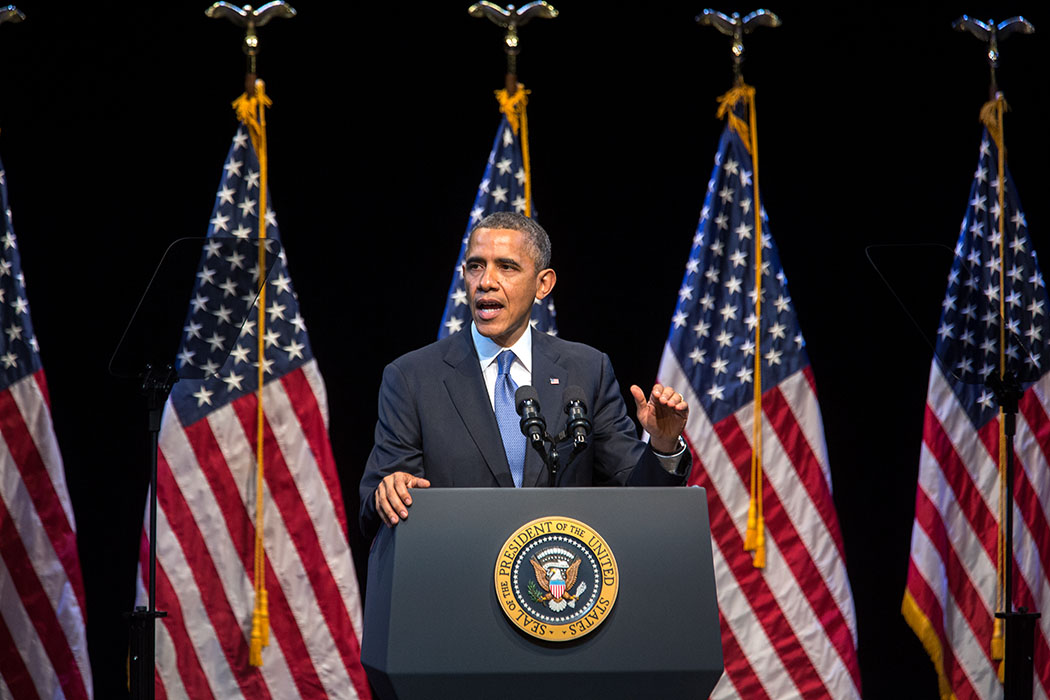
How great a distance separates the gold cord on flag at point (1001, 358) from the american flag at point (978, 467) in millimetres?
15

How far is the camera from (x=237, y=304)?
3.81m

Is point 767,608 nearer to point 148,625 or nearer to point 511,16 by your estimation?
point 148,625

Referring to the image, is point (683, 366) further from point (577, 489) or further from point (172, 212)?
point (577, 489)

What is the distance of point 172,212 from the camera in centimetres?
453

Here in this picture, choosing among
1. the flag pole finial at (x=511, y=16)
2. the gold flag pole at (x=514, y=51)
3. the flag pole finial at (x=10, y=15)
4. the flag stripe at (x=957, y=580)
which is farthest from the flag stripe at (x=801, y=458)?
the flag pole finial at (x=10, y=15)

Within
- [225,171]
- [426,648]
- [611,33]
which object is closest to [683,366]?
[611,33]

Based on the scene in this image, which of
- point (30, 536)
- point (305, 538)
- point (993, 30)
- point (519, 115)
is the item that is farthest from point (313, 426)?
point (993, 30)

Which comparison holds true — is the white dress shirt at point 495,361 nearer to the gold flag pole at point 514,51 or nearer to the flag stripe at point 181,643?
the gold flag pole at point 514,51

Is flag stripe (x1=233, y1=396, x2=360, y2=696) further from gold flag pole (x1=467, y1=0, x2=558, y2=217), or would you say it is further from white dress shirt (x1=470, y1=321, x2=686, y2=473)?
white dress shirt (x1=470, y1=321, x2=686, y2=473)

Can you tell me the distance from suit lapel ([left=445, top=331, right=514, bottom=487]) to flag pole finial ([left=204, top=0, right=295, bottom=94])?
78.8 inches

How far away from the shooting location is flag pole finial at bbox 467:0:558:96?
4.21m

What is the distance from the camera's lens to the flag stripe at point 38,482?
3973 millimetres

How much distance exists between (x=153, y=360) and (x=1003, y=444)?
3098 millimetres

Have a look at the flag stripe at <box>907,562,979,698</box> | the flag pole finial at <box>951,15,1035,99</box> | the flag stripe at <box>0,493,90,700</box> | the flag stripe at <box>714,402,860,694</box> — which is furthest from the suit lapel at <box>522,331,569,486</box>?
the flag pole finial at <box>951,15,1035,99</box>
